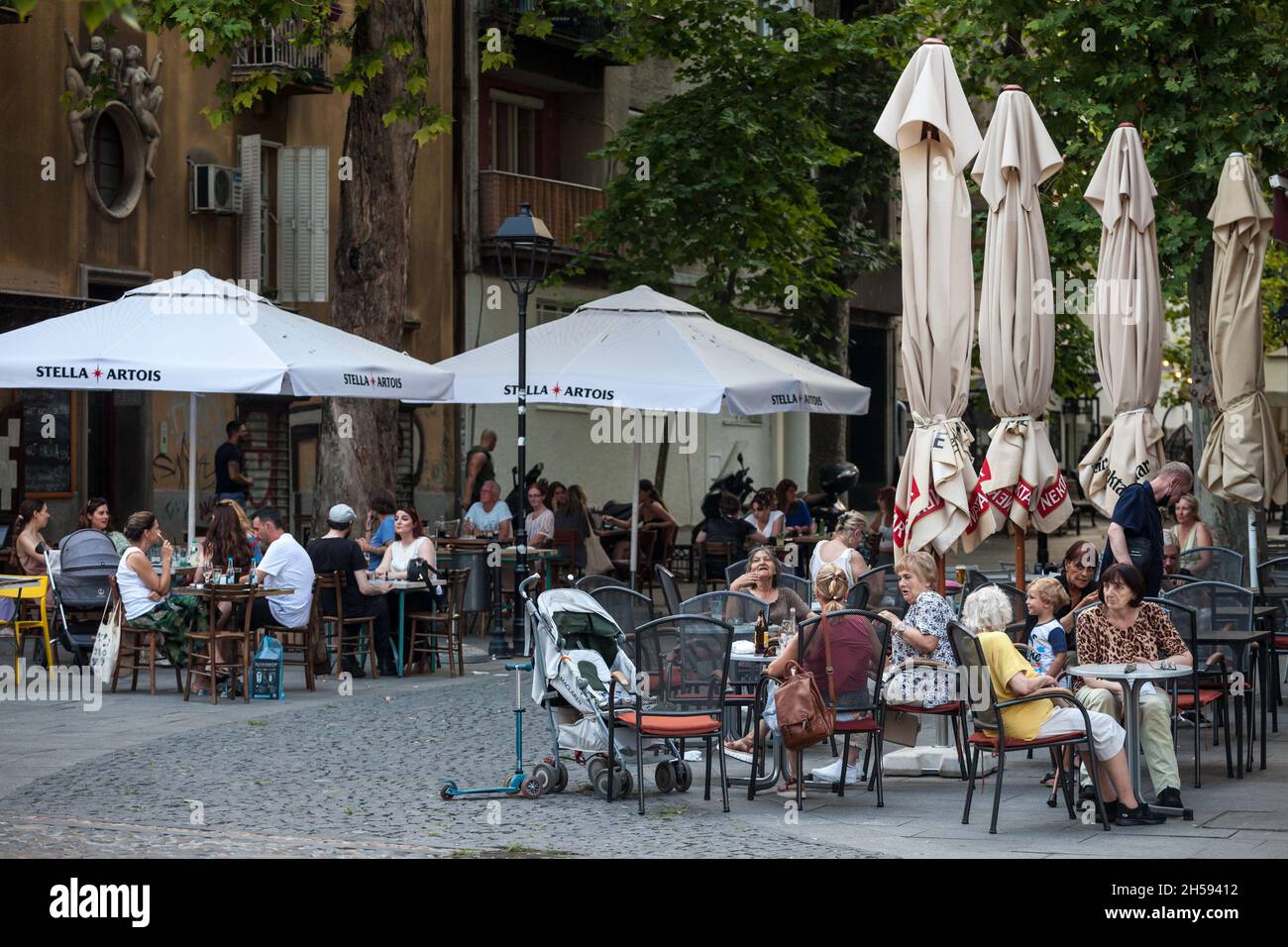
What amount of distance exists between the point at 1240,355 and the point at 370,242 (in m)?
8.67

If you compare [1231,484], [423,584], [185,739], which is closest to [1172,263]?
[1231,484]

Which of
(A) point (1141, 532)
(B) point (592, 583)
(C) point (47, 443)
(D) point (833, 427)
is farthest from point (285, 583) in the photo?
(D) point (833, 427)

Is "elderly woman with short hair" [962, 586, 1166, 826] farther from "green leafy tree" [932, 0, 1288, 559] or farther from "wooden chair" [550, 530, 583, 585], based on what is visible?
"wooden chair" [550, 530, 583, 585]

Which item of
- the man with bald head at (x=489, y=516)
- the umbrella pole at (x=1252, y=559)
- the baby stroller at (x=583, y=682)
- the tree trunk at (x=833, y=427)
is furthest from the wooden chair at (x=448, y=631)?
the tree trunk at (x=833, y=427)

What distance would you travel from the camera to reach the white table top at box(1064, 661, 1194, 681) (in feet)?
32.2

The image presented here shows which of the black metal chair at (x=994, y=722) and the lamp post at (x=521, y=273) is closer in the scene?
the black metal chair at (x=994, y=722)

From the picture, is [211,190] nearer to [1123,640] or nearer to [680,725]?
[680,725]

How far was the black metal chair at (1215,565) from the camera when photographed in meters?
14.7

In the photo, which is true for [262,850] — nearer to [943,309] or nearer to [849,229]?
[943,309]

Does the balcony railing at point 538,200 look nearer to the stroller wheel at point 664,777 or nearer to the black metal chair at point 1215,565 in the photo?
the black metal chair at point 1215,565

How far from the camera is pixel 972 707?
31.8 feet

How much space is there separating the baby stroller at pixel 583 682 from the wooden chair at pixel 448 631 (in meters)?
5.60

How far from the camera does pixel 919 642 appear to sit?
10719mm
